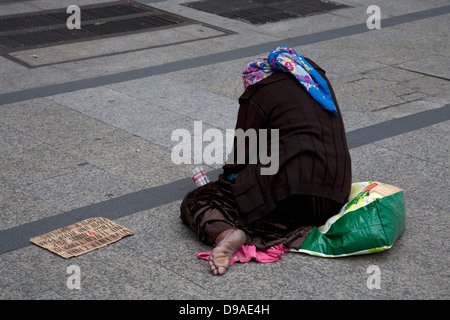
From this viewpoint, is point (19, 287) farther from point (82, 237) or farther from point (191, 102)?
point (191, 102)

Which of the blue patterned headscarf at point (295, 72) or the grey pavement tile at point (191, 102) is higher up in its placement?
the blue patterned headscarf at point (295, 72)

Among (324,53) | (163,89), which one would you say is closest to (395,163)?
(163,89)

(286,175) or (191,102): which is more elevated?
(286,175)

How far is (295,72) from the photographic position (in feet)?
13.7

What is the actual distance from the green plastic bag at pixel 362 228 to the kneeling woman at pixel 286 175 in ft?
0.31

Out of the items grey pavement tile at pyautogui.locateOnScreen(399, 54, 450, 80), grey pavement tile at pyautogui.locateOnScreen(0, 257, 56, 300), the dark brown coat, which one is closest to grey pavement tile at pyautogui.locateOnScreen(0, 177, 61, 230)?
grey pavement tile at pyautogui.locateOnScreen(0, 257, 56, 300)

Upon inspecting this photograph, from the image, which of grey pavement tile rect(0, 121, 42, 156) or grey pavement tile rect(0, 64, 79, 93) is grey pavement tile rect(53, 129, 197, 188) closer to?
grey pavement tile rect(0, 121, 42, 156)

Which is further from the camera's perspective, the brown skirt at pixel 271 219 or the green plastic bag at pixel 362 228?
the brown skirt at pixel 271 219

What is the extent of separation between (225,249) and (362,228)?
0.80m

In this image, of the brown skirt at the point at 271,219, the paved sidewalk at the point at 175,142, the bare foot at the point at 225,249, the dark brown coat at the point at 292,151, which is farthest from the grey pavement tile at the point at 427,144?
the bare foot at the point at 225,249

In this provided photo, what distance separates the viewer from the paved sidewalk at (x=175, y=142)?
3814 mm

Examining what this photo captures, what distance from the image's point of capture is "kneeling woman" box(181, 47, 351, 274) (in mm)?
4070

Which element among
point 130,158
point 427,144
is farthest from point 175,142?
point 427,144

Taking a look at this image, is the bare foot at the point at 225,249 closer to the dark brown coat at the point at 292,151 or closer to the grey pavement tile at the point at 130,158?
the dark brown coat at the point at 292,151
